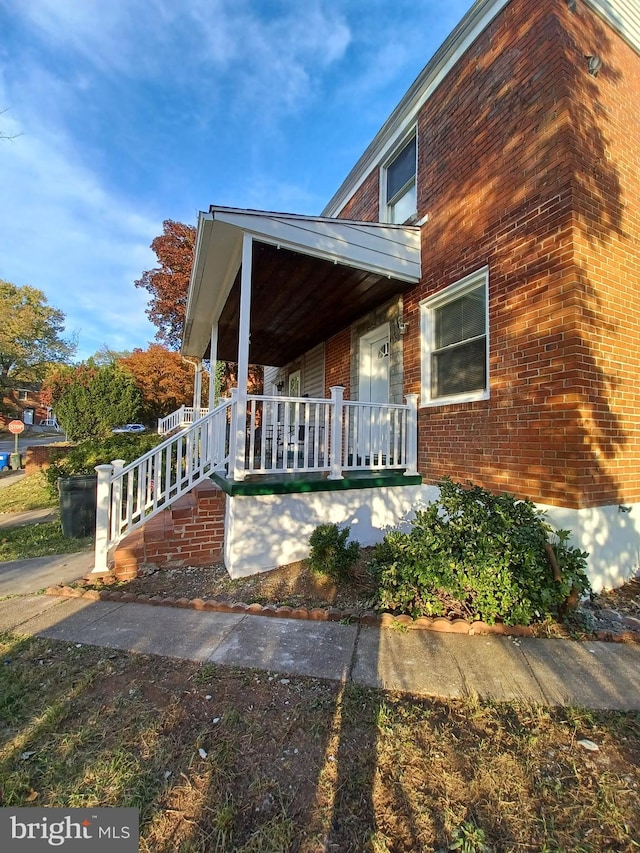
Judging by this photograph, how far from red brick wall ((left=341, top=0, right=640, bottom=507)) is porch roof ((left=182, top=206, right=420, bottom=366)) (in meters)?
1.04

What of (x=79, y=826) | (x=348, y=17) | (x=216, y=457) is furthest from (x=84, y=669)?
(x=348, y=17)

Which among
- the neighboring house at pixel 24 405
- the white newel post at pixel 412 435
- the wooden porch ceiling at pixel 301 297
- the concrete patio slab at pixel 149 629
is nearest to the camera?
the concrete patio slab at pixel 149 629

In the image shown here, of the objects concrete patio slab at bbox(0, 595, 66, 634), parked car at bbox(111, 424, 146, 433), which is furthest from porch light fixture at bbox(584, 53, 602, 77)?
parked car at bbox(111, 424, 146, 433)

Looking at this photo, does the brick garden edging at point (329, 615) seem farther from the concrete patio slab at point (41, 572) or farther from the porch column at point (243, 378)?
the porch column at point (243, 378)

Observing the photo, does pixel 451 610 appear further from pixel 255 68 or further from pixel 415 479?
pixel 255 68

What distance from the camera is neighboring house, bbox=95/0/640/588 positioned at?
3488 millimetres

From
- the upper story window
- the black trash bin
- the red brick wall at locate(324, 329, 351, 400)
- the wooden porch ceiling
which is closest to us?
the wooden porch ceiling

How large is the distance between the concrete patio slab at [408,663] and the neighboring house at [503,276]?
169cm

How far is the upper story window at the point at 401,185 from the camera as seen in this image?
589 centimetres

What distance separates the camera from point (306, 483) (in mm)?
4219

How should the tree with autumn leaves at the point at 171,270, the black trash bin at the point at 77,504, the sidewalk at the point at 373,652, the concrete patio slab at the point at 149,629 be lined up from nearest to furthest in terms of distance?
1. the sidewalk at the point at 373,652
2. the concrete patio slab at the point at 149,629
3. the black trash bin at the point at 77,504
4. the tree with autumn leaves at the point at 171,270

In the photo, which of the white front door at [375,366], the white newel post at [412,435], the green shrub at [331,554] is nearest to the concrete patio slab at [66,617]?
the green shrub at [331,554]

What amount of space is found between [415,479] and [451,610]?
2.16 metres

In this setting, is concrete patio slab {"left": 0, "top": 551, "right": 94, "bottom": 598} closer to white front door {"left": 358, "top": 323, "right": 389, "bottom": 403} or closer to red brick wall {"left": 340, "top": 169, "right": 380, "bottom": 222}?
white front door {"left": 358, "top": 323, "right": 389, "bottom": 403}
